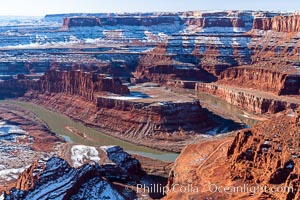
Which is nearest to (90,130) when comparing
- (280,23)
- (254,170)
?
(254,170)

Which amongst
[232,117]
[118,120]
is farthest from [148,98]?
[232,117]

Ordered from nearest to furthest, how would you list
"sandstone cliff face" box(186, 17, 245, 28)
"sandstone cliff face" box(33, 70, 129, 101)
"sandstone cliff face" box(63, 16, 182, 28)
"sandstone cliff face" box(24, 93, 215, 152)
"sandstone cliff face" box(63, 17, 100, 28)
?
"sandstone cliff face" box(24, 93, 215, 152) < "sandstone cliff face" box(33, 70, 129, 101) < "sandstone cliff face" box(186, 17, 245, 28) < "sandstone cliff face" box(63, 17, 100, 28) < "sandstone cliff face" box(63, 16, 182, 28)

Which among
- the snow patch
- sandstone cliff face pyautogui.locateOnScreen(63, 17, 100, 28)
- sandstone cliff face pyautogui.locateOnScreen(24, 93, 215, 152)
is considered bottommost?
sandstone cliff face pyautogui.locateOnScreen(24, 93, 215, 152)

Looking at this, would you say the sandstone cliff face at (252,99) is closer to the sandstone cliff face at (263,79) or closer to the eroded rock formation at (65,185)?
the sandstone cliff face at (263,79)

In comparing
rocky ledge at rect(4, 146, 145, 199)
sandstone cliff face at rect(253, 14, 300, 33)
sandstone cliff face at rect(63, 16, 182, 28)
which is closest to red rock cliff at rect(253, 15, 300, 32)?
sandstone cliff face at rect(253, 14, 300, 33)

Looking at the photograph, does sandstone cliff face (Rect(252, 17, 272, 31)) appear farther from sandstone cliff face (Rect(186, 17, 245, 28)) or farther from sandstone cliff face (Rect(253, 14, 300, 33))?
sandstone cliff face (Rect(186, 17, 245, 28))

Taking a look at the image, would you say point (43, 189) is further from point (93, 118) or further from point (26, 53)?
point (26, 53)
